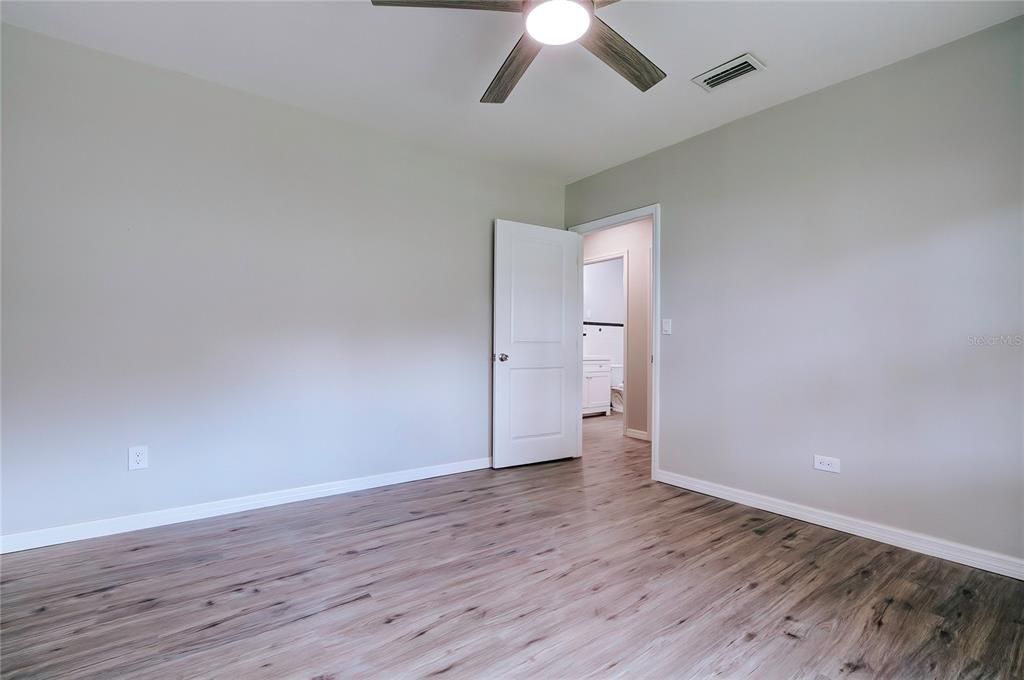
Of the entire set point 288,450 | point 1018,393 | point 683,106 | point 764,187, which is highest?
point 683,106

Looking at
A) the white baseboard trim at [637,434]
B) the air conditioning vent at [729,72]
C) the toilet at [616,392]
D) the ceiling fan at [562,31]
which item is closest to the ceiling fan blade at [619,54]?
the ceiling fan at [562,31]

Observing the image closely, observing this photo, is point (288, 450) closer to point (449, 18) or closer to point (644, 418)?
point (449, 18)

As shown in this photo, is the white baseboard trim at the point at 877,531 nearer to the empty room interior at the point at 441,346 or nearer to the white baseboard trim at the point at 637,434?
the empty room interior at the point at 441,346

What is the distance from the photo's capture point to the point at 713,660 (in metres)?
1.49

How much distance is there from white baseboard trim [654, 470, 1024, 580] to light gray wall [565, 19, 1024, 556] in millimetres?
39

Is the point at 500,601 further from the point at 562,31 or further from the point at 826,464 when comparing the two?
the point at 562,31

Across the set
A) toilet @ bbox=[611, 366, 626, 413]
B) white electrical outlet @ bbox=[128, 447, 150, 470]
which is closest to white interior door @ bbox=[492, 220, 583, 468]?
white electrical outlet @ bbox=[128, 447, 150, 470]

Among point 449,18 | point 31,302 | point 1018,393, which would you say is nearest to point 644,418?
point 1018,393

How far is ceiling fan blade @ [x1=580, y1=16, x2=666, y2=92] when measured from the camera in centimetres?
180

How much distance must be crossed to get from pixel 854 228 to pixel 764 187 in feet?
1.99

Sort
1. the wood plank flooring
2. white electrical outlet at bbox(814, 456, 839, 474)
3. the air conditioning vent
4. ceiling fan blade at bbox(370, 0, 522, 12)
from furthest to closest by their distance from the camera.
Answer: white electrical outlet at bbox(814, 456, 839, 474) < the air conditioning vent < ceiling fan blade at bbox(370, 0, 522, 12) < the wood plank flooring

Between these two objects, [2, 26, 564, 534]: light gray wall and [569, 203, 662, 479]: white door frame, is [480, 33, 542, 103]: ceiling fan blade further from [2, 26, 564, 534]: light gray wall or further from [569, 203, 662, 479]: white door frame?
[569, 203, 662, 479]: white door frame

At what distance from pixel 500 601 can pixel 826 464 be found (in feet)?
6.79

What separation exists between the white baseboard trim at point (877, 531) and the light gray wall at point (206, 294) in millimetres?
1929
